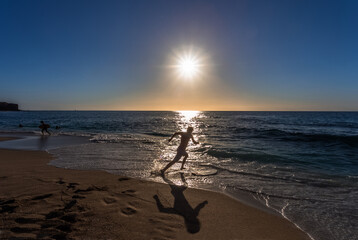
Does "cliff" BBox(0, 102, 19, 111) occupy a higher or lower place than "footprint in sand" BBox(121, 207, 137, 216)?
higher

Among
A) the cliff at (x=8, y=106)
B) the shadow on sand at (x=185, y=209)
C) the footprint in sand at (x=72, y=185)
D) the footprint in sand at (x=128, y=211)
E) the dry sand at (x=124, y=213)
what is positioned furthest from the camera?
the cliff at (x=8, y=106)

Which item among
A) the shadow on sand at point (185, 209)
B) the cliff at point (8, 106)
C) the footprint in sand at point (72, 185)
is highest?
the cliff at point (8, 106)

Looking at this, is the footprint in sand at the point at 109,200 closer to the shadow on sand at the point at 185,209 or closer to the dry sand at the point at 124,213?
the dry sand at the point at 124,213

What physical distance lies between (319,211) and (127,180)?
5404mm

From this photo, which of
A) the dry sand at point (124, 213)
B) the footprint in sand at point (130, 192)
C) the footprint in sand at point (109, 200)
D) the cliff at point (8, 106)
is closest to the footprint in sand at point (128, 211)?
the dry sand at point (124, 213)

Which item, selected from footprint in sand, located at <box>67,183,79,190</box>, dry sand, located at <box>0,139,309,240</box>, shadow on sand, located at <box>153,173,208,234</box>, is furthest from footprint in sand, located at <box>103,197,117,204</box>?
footprint in sand, located at <box>67,183,79,190</box>

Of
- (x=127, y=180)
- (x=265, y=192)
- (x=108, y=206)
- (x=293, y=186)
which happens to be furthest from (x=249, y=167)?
(x=108, y=206)

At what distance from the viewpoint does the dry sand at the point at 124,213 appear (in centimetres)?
351

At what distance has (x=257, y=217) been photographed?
4383 millimetres

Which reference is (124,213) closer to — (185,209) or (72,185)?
(185,209)

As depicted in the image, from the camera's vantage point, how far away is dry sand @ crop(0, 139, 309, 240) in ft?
11.5

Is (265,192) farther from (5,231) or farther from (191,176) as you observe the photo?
(5,231)

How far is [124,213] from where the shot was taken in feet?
13.9

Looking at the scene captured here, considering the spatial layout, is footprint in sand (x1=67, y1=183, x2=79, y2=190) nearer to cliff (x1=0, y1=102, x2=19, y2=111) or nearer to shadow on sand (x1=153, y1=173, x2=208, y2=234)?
shadow on sand (x1=153, y1=173, x2=208, y2=234)
